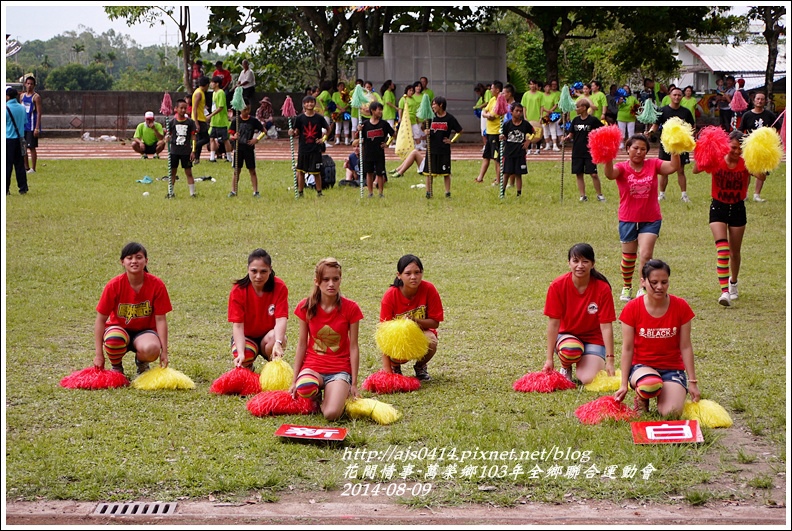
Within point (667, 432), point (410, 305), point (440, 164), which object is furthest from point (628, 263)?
point (440, 164)

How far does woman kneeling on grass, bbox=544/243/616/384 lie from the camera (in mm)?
7266

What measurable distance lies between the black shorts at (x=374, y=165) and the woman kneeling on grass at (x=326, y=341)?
11.3 m

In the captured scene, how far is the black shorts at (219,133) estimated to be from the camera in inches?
927

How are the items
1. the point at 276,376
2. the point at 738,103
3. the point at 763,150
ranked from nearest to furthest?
1. the point at 276,376
2. the point at 763,150
3. the point at 738,103

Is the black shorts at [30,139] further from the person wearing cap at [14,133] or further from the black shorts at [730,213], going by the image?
the black shorts at [730,213]

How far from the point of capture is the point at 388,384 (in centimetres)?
727

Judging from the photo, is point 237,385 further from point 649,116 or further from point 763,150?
point 649,116

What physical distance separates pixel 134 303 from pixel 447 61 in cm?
2307

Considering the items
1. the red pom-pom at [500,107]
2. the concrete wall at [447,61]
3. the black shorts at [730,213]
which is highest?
the concrete wall at [447,61]

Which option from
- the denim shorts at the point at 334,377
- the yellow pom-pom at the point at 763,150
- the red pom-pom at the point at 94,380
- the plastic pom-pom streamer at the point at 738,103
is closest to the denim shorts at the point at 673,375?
the denim shorts at the point at 334,377

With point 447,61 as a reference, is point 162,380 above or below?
below

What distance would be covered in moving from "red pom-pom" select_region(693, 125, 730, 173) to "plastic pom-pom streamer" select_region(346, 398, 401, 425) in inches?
183

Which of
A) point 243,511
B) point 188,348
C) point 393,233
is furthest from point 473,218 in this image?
point 243,511

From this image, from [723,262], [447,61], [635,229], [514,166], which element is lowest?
[723,262]
